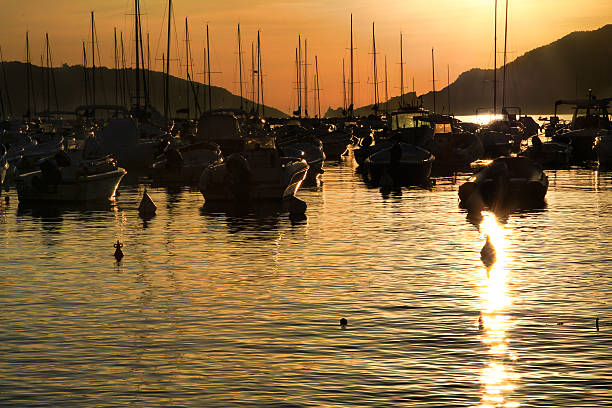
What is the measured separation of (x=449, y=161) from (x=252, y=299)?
55943mm

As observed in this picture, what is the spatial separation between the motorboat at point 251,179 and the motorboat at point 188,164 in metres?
14.1

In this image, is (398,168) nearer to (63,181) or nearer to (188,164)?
(188,164)

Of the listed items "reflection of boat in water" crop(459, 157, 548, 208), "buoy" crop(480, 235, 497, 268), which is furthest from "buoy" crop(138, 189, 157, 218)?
"buoy" crop(480, 235, 497, 268)

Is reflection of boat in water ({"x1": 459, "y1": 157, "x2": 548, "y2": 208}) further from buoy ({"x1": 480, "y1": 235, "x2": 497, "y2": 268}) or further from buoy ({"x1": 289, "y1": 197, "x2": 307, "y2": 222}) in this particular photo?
buoy ({"x1": 480, "y1": 235, "x2": 497, "y2": 268})

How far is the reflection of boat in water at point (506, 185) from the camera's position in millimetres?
40344

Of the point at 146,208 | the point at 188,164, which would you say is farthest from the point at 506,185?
the point at 188,164

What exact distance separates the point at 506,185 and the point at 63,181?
17.7 meters

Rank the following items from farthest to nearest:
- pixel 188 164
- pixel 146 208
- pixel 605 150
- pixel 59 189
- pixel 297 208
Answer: pixel 605 150 → pixel 188 164 → pixel 59 189 → pixel 146 208 → pixel 297 208

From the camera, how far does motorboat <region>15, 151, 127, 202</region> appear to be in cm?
4142

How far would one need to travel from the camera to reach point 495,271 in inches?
902

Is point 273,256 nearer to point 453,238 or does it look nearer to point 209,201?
point 453,238

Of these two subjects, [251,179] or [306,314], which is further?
[251,179]

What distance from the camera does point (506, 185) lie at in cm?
4116

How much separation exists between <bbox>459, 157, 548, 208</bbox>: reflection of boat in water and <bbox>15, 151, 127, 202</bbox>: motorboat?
48.6ft
